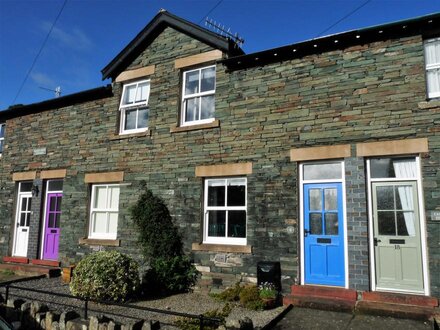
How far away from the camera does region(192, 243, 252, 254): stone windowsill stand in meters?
8.71

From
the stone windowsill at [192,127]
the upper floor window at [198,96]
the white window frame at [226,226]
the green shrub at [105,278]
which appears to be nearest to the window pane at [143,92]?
the upper floor window at [198,96]

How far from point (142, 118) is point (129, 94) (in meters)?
1.03

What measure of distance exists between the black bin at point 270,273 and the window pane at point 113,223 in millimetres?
4859

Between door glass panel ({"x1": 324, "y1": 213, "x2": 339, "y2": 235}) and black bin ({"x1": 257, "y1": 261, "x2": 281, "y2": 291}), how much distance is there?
4.32ft

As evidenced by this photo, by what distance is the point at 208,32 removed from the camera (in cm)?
1010

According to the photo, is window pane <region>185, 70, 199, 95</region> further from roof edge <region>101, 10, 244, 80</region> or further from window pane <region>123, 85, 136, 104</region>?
window pane <region>123, 85, 136, 104</region>

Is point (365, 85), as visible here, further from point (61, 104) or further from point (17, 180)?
point (17, 180)

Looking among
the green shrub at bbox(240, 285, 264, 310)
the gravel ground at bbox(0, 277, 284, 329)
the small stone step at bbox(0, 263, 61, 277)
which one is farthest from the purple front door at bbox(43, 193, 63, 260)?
the green shrub at bbox(240, 285, 264, 310)

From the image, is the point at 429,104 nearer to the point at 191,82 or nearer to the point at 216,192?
the point at 216,192

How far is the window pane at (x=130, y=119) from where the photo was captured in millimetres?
11523

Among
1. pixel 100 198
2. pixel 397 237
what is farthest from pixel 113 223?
pixel 397 237

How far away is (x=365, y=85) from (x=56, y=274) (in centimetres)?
1008

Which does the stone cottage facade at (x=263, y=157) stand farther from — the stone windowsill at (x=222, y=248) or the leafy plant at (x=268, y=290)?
the leafy plant at (x=268, y=290)

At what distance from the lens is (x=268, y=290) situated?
314 inches
